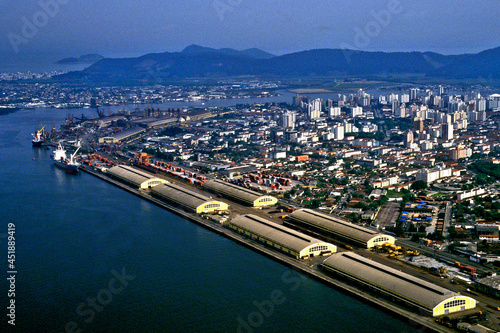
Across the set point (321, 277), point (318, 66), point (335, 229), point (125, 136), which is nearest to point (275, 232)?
point (335, 229)

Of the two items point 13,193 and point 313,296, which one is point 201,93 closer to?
point 13,193

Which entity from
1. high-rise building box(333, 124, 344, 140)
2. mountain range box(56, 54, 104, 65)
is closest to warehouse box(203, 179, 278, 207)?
high-rise building box(333, 124, 344, 140)

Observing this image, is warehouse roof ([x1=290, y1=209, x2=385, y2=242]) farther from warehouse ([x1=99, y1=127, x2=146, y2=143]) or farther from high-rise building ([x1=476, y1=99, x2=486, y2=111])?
high-rise building ([x1=476, y1=99, x2=486, y2=111])

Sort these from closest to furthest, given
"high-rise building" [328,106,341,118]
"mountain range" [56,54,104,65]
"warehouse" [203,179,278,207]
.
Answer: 1. "warehouse" [203,179,278,207]
2. "high-rise building" [328,106,341,118]
3. "mountain range" [56,54,104,65]

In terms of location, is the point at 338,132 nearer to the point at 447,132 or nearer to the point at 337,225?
the point at 447,132

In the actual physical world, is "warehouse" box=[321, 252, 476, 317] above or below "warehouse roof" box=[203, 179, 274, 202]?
below
